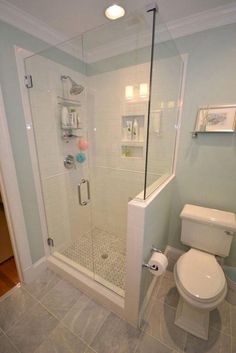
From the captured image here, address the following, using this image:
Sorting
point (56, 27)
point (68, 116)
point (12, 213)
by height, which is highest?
point (56, 27)

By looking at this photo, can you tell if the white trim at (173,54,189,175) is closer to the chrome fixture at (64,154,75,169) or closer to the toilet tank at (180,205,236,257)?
the toilet tank at (180,205,236,257)

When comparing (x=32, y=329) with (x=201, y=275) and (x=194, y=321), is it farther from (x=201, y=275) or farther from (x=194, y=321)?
(x=201, y=275)

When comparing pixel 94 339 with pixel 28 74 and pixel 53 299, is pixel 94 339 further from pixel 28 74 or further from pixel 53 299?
pixel 28 74

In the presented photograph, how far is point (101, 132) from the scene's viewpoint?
206 cm

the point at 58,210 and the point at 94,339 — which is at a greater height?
the point at 58,210

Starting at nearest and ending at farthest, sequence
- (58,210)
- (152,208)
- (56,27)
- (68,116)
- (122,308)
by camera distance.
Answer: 1. (152,208)
2. (122,308)
3. (56,27)
4. (68,116)
5. (58,210)

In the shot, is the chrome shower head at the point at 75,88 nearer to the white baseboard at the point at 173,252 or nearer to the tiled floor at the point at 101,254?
the tiled floor at the point at 101,254

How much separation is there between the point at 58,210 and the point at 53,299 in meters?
0.86

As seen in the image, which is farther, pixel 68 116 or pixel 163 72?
pixel 68 116

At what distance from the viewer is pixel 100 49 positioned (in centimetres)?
180

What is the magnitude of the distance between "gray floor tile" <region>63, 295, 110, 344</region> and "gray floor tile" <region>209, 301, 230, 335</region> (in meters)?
0.90

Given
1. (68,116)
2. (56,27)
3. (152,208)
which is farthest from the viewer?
(68,116)

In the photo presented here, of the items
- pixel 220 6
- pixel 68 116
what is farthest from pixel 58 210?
pixel 220 6

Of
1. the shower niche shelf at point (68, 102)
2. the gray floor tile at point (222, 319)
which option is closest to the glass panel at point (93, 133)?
the shower niche shelf at point (68, 102)
